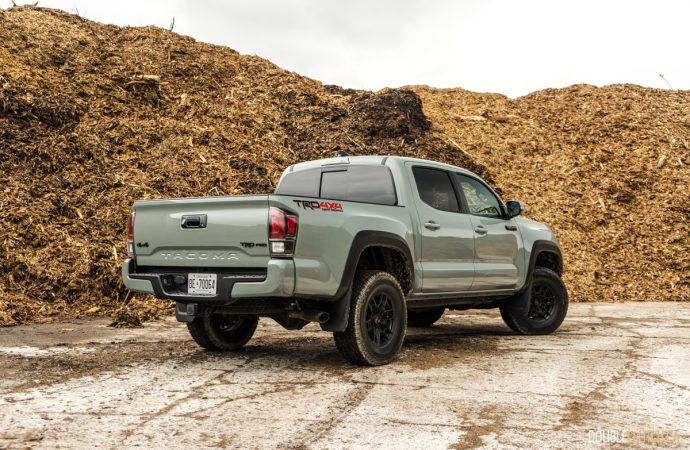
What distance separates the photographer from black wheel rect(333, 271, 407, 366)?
247 inches

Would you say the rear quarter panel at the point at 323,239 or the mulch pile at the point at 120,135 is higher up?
the mulch pile at the point at 120,135

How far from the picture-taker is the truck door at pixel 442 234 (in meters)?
7.21

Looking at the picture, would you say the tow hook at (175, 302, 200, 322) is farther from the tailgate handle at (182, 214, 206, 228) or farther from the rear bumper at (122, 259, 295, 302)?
the tailgate handle at (182, 214, 206, 228)

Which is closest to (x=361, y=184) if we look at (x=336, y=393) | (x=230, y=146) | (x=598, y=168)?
(x=336, y=393)

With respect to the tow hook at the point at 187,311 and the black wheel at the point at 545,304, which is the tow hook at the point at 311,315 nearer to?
the tow hook at the point at 187,311

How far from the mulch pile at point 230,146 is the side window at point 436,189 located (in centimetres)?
438

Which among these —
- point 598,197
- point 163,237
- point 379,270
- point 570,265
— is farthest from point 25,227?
point 598,197

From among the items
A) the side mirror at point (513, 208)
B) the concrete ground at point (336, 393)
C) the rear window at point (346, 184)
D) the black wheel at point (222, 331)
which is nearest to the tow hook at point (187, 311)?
the concrete ground at point (336, 393)

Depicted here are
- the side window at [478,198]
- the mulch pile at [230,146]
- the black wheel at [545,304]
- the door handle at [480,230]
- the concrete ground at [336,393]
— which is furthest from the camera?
the mulch pile at [230,146]

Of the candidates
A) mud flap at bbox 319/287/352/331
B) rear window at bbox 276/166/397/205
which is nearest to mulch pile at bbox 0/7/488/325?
rear window at bbox 276/166/397/205

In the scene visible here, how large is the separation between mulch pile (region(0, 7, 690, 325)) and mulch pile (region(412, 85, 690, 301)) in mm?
45

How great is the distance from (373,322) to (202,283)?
1577 millimetres

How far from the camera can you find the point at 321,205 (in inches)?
236

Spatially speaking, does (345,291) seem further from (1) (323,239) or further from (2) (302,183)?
(2) (302,183)
